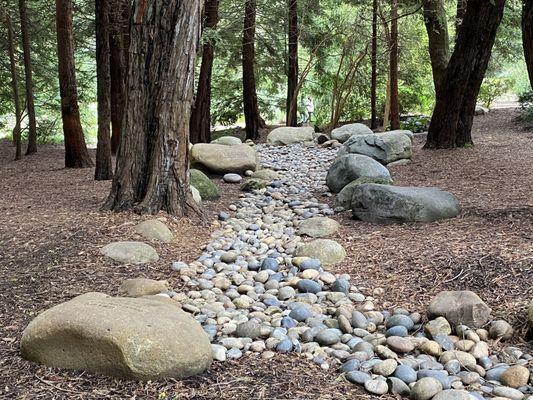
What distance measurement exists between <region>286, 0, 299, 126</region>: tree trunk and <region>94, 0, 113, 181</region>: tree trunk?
639cm

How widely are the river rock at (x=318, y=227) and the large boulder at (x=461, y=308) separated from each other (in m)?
1.97

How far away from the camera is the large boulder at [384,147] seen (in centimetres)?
910

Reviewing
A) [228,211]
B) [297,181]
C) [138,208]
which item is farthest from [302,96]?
[138,208]

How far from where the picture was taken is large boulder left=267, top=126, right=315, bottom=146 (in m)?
11.9

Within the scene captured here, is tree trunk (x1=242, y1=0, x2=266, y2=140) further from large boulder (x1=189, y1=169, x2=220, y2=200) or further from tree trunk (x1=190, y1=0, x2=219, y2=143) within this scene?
large boulder (x1=189, y1=169, x2=220, y2=200)

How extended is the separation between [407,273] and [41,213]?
3770 mm

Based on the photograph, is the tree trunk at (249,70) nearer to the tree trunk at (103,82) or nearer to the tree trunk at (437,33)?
the tree trunk at (437,33)

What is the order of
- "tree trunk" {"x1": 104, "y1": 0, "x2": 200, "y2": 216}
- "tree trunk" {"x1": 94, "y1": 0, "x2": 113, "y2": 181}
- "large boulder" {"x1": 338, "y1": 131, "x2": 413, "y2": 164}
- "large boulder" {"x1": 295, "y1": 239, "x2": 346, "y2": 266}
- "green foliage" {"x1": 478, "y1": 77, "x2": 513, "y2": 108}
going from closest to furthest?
1. "large boulder" {"x1": 295, "y1": 239, "x2": 346, "y2": 266}
2. "tree trunk" {"x1": 104, "y1": 0, "x2": 200, "y2": 216}
3. "tree trunk" {"x1": 94, "y1": 0, "x2": 113, "y2": 181}
4. "large boulder" {"x1": 338, "y1": 131, "x2": 413, "y2": 164}
5. "green foliage" {"x1": 478, "y1": 77, "x2": 513, "y2": 108}

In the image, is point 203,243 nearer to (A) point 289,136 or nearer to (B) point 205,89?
(B) point 205,89

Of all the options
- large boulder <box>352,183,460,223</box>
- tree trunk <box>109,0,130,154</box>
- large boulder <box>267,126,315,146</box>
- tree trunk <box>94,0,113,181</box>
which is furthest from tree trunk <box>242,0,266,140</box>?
large boulder <box>352,183,460,223</box>

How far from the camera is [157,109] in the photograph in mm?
5477

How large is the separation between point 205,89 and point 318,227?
6737 mm

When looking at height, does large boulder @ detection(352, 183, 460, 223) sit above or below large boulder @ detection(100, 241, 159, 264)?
above

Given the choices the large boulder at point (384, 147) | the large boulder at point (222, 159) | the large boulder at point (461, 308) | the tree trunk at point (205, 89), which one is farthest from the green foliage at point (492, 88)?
the large boulder at point (461, 308)
